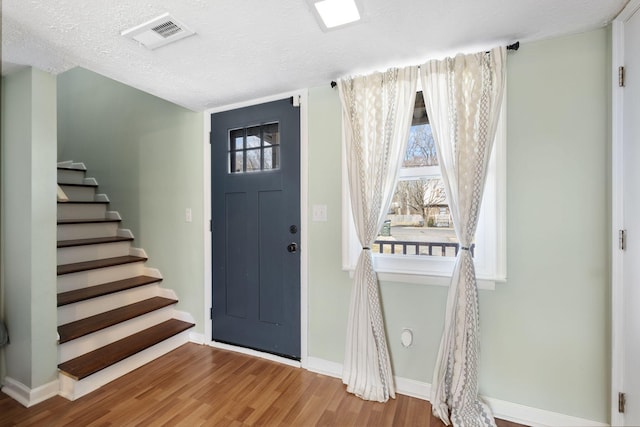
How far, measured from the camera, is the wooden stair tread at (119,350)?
6.31 ft

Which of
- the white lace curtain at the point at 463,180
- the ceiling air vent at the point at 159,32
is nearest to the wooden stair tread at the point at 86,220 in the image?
the ceiling air vent at the point at 159,32

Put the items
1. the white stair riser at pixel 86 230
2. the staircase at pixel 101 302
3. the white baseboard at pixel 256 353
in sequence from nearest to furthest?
the staircase at pixel 101 302 < the white baseboard at pixel 256 353 < the white stair riser at pixel 86 230

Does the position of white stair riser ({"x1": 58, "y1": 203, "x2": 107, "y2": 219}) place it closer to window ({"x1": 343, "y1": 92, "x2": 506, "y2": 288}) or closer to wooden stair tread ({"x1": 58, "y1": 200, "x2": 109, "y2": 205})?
wooden stair tread ({"x1": 58, "y1": 200, "x2": 109, "y2": 205})

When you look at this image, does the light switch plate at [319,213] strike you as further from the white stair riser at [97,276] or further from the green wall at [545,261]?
the white stair riser at [97,276]

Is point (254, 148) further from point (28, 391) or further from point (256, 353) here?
point (28, 391)

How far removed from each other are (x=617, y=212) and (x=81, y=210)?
457 centimetres

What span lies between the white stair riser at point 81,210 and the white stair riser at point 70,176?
19.4 inches

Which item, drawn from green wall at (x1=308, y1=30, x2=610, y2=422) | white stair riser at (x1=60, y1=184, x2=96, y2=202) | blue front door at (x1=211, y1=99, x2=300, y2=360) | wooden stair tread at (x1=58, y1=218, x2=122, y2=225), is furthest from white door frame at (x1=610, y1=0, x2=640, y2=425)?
white stair riser at (x1=60, y1=184, x2=96, y2=202)

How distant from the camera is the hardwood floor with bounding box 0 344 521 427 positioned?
65.8 inches

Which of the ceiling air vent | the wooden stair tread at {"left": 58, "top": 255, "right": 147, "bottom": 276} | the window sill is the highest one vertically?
the ceiling air vent

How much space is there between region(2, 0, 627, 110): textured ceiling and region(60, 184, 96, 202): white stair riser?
1724 mm

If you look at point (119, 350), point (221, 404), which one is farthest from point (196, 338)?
point (221, 404)

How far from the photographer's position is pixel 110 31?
1489 millimetres

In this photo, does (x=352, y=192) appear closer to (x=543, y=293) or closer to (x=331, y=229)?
(x=331, y=229)
